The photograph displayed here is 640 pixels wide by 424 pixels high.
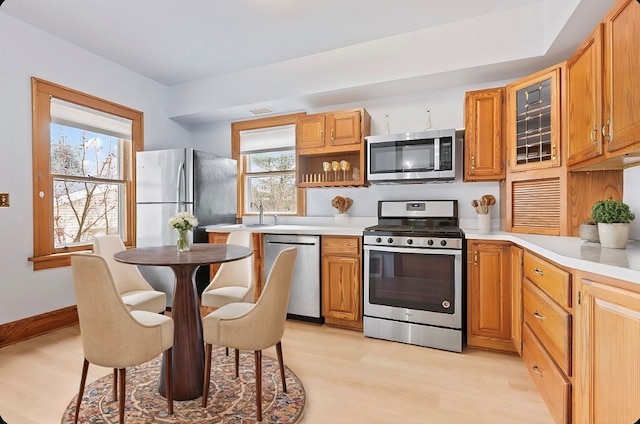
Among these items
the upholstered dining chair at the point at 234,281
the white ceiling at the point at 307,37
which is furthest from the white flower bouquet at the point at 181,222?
the white ceiling at the point at 307,37

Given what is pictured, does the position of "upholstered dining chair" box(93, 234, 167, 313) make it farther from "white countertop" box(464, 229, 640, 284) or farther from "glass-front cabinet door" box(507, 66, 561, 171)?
"glass-front cabinet door" box(507, 66, 561, 171)

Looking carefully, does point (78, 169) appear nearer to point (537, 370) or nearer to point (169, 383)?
point (169, 383)

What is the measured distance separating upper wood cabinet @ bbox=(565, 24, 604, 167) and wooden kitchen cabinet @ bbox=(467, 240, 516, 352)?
2.77 feet

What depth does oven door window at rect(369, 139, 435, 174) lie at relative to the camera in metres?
2.96

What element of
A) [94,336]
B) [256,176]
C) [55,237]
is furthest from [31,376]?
[256,176]

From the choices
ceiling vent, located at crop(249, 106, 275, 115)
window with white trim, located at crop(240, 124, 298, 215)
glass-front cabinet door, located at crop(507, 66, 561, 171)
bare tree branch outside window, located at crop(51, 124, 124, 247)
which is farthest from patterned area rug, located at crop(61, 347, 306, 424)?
ceiling vent, located at crop(249, 106, 275, 115)

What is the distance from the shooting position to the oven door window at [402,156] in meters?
2.96

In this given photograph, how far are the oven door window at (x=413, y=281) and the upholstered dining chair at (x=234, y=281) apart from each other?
3.62 feet

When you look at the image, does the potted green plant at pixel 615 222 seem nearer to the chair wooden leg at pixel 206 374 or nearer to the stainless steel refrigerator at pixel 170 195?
the chair wooden leg at pixel 206 374

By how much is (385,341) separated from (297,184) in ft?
6.15

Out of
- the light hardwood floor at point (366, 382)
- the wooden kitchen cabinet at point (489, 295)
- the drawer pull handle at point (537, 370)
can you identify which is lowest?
the light hardwood floor at point (366, 382)

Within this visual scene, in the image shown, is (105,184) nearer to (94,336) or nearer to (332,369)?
(94,336)

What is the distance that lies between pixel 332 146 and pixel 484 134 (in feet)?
4.80

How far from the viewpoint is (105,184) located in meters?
3.59
